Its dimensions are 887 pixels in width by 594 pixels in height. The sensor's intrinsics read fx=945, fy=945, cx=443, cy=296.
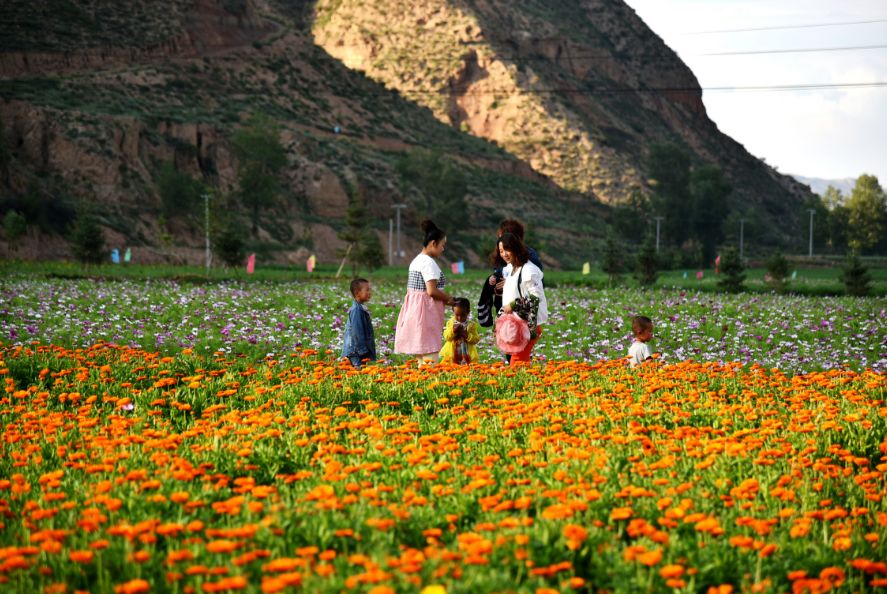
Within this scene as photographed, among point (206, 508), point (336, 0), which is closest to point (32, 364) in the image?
point (206, 508)

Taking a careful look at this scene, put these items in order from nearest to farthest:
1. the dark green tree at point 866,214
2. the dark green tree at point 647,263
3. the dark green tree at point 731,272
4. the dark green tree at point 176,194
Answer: the dark green tree at point 731,272
the dark green tree at point 647,263
the dark green tree at point 176,194
the dark green tree at point 866,214

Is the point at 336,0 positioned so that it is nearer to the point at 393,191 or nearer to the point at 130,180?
the point at 393,191

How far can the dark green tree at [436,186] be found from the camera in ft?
292

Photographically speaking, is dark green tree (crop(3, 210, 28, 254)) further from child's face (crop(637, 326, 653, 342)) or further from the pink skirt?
child's face (crop(637, 326, 653, 342))

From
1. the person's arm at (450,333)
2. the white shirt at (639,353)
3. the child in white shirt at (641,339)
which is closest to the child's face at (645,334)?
the child in white shirt at (641,339)

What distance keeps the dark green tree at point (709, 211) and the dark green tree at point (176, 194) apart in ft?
217

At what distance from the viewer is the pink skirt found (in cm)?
1099

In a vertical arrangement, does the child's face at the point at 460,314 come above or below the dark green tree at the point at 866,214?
below

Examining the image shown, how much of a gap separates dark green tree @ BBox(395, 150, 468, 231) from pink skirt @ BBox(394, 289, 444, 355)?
76.9 meters

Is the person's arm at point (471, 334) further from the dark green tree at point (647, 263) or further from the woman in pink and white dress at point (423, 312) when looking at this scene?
the dark green tree at point (647, 263)

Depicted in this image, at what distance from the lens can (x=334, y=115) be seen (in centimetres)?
10275

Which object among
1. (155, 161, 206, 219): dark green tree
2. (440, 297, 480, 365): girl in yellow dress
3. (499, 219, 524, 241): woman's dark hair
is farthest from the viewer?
(155, 161, 206, 219): dark green tree

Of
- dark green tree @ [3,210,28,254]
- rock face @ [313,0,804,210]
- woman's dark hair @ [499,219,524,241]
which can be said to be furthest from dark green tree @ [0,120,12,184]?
rock face @ [313,0,804,210]

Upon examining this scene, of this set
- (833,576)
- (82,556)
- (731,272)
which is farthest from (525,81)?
(82,556)
